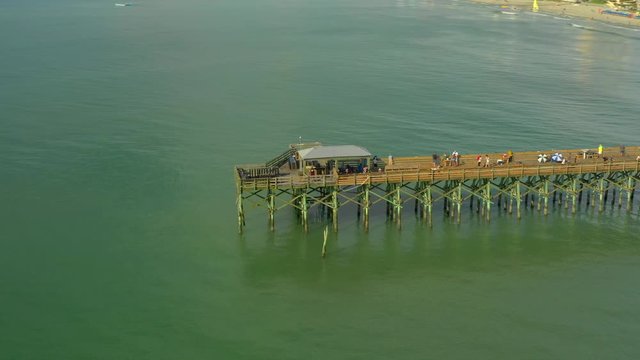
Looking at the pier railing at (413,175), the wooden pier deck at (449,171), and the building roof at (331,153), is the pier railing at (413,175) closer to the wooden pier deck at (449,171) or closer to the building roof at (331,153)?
the wooden pier deck at (449,171)

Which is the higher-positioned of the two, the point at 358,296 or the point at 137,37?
the point at 137,37

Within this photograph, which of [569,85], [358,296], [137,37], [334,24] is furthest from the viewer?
[334,24]

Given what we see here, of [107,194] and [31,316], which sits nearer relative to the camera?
[31,316]

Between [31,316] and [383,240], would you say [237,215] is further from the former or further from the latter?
[31,316]

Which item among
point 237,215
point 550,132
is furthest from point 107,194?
point 550,132

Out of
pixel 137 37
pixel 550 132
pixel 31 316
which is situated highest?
pixel 137 37

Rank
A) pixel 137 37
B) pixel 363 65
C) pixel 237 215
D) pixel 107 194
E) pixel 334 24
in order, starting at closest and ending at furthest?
pixel 237 215 → pixel 107 194 → pixel 363 65 → pixel 137 37 → pixel 334 24

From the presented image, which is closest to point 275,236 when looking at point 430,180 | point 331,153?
point 331,153
